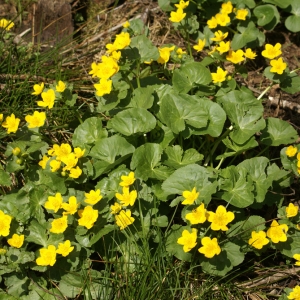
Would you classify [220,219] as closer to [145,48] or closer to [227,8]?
[145,48]

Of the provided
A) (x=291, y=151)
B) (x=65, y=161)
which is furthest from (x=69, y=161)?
(x=291, y=151)

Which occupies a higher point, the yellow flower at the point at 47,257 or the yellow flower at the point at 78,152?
the yellow flower at the point at 78,152

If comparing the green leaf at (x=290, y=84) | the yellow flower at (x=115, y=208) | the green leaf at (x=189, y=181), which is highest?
the yellow flower at (x=115, y=208)

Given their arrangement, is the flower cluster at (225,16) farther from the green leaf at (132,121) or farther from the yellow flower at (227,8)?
the green leaf at (132,121)

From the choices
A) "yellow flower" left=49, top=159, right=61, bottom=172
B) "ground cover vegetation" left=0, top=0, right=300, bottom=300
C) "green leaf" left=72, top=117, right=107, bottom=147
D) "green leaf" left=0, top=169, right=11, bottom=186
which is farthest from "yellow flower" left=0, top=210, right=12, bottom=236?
"green leaf" left=72, top=117, right=107, bottom=147

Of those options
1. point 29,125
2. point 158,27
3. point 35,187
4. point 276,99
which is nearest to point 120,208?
point 35,187

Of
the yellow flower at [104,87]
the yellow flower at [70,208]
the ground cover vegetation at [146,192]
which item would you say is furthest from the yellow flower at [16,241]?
the yellow flower at [104,87]

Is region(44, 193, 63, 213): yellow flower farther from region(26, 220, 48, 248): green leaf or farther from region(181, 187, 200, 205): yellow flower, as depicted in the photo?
region(181, 187, 200, 205): yellow flower

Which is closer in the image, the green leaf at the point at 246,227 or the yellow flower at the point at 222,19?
the green leaf at the point at 246,227

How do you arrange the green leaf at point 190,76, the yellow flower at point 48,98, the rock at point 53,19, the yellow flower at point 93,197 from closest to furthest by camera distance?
the yellow flower at point 93,197
the yellow flower at point 48,98
the green leaf at point 190,76
the rock at point 53,19
